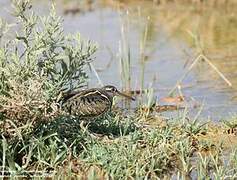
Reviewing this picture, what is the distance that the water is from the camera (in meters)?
9.01

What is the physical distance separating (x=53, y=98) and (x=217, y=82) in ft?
13.0

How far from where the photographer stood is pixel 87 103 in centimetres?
633

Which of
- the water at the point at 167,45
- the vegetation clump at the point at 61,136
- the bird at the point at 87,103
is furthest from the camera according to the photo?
the water at the point at 167,45

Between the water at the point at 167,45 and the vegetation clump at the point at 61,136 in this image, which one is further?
the water at the point at 167,45

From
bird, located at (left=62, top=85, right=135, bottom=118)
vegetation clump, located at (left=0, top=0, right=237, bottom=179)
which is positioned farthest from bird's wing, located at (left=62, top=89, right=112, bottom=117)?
vegetation clump, located at (left=0, top=0, right=237, bottom=179)

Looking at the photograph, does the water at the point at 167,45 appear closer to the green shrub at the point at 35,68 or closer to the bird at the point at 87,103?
the bird at the point at 87,103

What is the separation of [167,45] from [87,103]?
5.39 m

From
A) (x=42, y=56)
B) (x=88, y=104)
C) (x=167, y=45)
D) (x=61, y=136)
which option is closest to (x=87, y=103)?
(x=88, y=104)

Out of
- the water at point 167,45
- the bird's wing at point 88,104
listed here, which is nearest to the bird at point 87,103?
the bird's wing at point 88,104

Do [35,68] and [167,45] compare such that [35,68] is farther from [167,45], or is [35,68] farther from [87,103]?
[167,45]

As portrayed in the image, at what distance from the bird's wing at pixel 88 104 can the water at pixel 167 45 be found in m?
1.68

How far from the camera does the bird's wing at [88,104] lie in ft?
20.6

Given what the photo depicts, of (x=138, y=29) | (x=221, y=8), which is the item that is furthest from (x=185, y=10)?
(x=138, y=29)

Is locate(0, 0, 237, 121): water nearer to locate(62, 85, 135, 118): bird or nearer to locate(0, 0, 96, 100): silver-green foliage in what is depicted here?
locate(62, 85, 135, 118): bird
